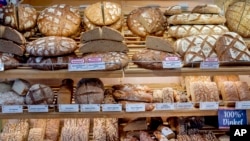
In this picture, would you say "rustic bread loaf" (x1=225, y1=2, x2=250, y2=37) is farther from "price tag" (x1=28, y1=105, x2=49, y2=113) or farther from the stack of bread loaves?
"price tag" (x1=28, y1=105, x2=49, y2=113)

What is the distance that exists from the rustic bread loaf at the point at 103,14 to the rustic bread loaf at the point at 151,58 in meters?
0.32

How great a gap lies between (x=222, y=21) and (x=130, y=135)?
3.31ft

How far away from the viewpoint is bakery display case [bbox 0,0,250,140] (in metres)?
2.01

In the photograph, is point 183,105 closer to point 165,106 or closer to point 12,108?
point 165,106

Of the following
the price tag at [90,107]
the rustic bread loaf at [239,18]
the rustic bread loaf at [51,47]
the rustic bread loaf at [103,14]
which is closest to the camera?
the rustic bread loaf at [51,47]

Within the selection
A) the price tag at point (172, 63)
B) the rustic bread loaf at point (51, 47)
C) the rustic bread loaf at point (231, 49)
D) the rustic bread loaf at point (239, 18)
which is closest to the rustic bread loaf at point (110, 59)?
the rustic bread loaf at point (51, 47)

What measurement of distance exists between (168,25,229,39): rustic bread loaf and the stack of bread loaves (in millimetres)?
409

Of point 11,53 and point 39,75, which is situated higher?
point 11,53

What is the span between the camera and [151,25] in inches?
87.8

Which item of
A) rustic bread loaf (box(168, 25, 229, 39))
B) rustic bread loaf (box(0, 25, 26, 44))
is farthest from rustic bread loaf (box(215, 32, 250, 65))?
rustic bread loaf (box(0, 25, 26, 44))

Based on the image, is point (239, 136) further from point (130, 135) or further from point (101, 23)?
point (101, 23)

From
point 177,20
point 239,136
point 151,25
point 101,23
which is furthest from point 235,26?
point 101,23

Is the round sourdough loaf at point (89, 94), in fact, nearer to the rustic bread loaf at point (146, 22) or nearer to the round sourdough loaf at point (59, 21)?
the round sourdough loaf at point (59, 21)

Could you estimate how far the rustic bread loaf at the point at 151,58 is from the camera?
200 cm
